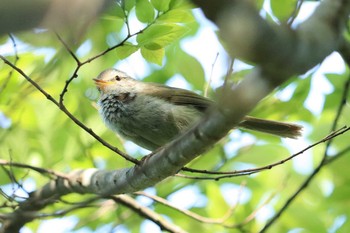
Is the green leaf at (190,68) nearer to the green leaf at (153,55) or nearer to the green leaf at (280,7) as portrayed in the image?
the green leaf at (153,55)

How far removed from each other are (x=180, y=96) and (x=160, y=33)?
165cm

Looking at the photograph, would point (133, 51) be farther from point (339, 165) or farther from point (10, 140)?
point (339, 165)

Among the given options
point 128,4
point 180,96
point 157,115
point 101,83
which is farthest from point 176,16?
point 101,83

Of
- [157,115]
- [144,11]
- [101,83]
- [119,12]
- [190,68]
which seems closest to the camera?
[119,12]

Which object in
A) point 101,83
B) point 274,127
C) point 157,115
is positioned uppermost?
point 101,83

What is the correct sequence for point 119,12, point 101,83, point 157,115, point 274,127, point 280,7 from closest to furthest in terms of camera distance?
point 119,12
point 280,7
point 157,115
point 274,127
point 101,83

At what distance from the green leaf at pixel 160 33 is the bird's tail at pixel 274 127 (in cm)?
165

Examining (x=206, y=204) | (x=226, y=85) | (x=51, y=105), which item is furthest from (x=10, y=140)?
(x=226, y=85)

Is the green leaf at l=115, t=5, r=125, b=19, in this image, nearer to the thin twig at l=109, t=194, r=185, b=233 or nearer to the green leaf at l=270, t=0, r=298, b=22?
the green leaf at l=270, t=0, r=298, b=22

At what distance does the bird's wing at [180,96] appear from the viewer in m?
4.82

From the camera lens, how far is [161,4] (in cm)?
337

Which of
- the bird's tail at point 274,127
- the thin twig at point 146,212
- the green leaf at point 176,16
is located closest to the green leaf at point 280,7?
the green leaf at point 176,16

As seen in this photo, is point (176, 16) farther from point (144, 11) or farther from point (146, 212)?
point (146, 212)

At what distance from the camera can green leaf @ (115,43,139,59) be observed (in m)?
3.40
